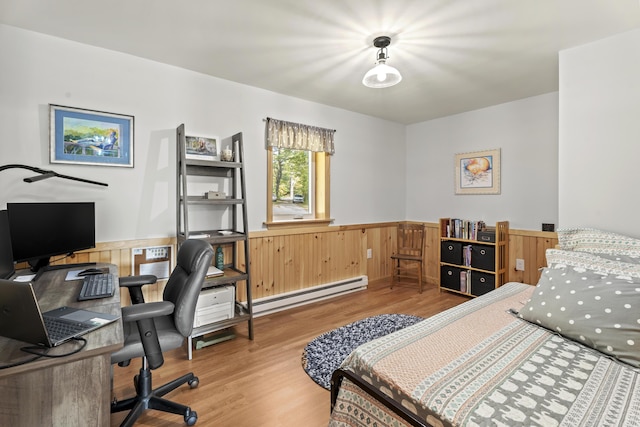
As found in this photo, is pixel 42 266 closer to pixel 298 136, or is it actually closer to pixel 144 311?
pixel 144 311

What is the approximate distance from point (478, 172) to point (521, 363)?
10.7ft

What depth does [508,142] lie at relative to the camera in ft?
12.1

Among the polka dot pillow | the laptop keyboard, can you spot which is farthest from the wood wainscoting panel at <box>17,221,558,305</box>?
the polka dot pillow

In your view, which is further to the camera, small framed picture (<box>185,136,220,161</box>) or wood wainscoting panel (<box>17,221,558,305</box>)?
small framed picture (<box>185,136,220,161</box>)

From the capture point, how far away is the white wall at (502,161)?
3400 mm

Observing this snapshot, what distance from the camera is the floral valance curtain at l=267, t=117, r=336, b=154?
3312 mm

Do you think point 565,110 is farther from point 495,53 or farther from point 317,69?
point 317,69

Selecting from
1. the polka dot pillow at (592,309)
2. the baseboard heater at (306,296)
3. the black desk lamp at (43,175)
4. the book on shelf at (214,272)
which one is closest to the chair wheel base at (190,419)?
the book on shelf at (214,272)

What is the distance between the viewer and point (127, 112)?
2.50 m

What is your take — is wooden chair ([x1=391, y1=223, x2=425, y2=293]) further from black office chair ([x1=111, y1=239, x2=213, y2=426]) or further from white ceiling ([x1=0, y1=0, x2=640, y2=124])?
black office chair ([x1=111, y1=239, x2=213, y2=426])

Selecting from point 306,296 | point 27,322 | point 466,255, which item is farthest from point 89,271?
point 466,255

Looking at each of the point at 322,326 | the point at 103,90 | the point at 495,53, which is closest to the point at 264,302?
the point at 322,326

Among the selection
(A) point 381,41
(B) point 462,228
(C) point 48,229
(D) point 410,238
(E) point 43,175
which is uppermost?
(A) point 381,41

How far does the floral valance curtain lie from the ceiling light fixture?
136cm
